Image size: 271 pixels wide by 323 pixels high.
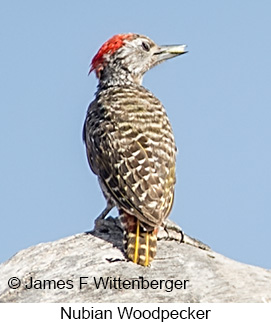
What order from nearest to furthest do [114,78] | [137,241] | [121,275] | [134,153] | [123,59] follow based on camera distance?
[121,275], [137,241], [134,153], [114,78], [123,59]

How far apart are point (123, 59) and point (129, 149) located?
346cm

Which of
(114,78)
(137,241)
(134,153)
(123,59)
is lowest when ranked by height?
(137,241)

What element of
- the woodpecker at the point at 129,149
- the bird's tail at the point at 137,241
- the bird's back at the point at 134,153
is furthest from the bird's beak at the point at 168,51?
the bird's tail at the point at 137,241

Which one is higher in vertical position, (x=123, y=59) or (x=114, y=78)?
(x=123, y=59)

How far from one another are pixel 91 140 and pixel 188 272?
11.6 feet

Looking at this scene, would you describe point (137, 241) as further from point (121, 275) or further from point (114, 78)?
point (114, 78)

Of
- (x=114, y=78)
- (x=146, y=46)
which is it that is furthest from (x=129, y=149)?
(x=146, y=46)

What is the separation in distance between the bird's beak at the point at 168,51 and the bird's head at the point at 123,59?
0.16 feet

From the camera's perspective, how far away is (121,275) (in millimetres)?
11531

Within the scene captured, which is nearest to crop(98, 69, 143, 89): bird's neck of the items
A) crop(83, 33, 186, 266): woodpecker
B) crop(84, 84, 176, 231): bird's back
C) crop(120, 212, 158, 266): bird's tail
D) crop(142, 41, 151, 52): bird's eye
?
crop(83, 33, 186, 266): woodpecker

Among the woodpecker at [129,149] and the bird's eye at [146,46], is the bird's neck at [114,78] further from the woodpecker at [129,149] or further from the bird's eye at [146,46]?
the bird's eye at [146,46]
